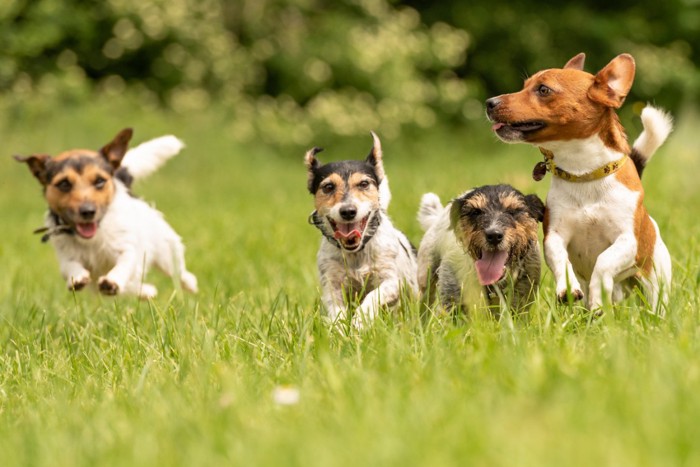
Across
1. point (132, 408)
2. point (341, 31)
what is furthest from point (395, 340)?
point (341, 31)

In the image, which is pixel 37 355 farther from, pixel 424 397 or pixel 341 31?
pixel 341 31

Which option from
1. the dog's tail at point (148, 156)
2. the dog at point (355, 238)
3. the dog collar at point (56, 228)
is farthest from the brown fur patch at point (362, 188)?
the dog's tail at point (148, 156)

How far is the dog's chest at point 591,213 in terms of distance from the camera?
13.5 ft

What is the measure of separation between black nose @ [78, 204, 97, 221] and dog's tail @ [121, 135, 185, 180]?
873mm

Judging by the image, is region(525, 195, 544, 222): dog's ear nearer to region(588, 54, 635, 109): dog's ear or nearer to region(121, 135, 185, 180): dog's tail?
region(588, 54, 635, 109): dog's ear

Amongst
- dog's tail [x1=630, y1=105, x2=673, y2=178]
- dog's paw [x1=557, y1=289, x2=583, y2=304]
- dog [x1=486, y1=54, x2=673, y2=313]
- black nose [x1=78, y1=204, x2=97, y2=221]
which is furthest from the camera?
black nose [x1=78, y1=204, x2=97, y2=221]

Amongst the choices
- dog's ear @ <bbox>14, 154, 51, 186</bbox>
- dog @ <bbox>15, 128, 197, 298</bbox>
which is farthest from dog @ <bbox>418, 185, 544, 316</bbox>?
dog's ear @ <bbox>14, 154, 51, 186</bbox>

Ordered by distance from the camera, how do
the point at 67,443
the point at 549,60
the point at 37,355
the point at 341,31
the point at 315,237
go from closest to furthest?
1. the point at 67,443
2. the point at 37,355
3. the point at 315,237
4. the point at 341,31
5. the point at 549,60

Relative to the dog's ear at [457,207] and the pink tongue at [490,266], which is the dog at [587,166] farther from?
the dog's ear at [457,207]

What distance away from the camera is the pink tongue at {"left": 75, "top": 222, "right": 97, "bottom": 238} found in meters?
5.73

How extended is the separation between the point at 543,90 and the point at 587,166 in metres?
0.37

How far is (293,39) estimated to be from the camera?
19625 millimetres

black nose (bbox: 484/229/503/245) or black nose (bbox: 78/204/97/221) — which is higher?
black nose (bbox: 484/229/503/245)

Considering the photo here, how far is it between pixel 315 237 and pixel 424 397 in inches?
209
